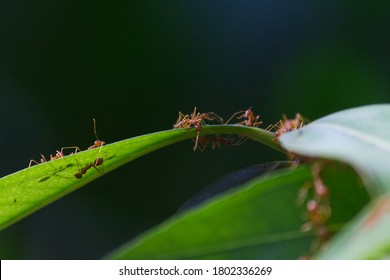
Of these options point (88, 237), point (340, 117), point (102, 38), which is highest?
point (102, 38)

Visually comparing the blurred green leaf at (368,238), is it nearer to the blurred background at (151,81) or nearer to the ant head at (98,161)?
the ant head at (98,161)

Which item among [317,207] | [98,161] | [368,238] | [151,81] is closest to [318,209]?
[317,207]

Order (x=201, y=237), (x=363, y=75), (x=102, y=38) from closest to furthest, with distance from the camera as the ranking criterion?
(x=201, y=237) < (x=363, y=75) < (x=102, y=38)

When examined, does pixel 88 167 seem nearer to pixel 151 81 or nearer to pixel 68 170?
pixel 68 170

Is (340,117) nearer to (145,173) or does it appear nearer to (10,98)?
(145,173)

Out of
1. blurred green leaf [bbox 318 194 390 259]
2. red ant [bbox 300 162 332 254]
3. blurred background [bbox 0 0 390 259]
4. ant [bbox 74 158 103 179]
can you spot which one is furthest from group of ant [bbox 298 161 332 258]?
blurred background [bbox 0 0 390 259]

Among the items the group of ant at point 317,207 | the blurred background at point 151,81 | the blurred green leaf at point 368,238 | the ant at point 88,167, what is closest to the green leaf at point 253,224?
the group of ant at point 317,207

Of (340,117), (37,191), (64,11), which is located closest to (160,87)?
(64,11)
